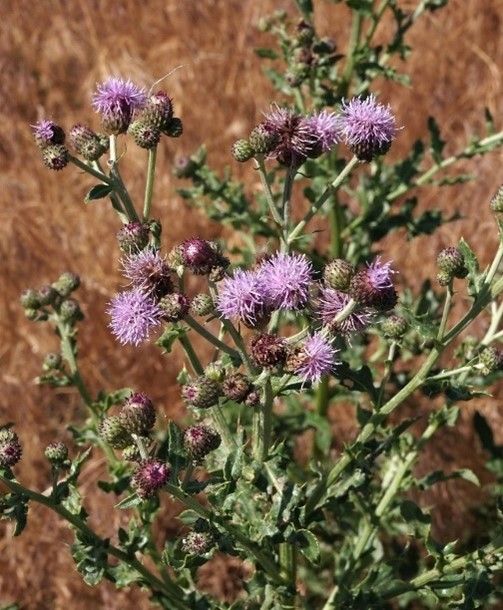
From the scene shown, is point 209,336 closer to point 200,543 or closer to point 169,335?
point 169,335

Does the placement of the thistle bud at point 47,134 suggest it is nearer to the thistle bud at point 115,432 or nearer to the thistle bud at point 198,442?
the thistle bud at point 115,432

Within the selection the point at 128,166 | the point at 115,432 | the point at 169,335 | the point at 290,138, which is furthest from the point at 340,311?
the point at 128,166

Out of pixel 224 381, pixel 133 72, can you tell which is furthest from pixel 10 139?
pixel 224 381

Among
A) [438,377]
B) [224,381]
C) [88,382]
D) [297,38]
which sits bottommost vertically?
[438,377]

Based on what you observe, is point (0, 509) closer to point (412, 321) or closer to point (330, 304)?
point (330, 304)

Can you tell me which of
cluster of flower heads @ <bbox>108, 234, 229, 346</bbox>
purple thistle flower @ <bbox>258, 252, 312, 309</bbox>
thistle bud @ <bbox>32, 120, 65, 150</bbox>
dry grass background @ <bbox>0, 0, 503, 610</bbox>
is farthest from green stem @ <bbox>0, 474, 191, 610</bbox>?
dry grass background @ <bbox>0, 0, 503, 610</bbox>

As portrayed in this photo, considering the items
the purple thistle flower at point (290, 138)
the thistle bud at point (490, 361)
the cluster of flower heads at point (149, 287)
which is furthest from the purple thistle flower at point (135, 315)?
the thistle bud at point (490, 361)

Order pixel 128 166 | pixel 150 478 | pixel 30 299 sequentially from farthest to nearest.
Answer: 1. pixel 128 166
2. pixel 30 299
3. pixel 150 478
